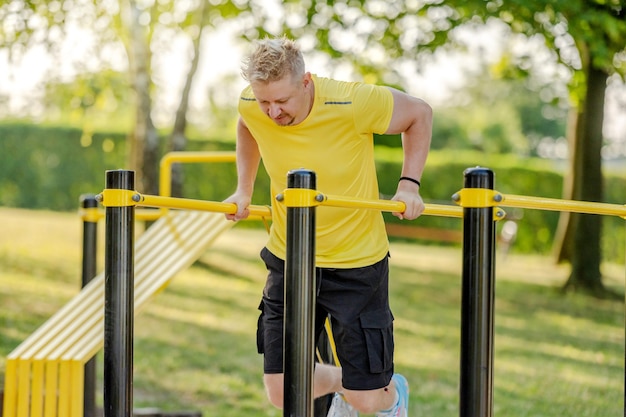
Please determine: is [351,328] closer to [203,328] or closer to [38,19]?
[203,328]

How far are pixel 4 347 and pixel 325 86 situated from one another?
546 cm

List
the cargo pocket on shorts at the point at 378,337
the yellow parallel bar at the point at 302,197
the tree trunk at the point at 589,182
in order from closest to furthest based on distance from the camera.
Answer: the yellow parallel bar at the point at 302,197 → the cargo pocket on shorts at the point at 378,337 → the tree trunk at the point at 589,182

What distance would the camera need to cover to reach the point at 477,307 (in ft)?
9.13

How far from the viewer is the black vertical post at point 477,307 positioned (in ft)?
9.10

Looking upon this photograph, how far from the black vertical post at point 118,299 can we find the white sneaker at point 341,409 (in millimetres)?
1025

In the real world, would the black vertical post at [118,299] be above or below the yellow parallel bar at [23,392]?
above

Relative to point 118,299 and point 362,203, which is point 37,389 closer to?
point 118,299

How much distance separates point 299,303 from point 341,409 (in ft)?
3.72

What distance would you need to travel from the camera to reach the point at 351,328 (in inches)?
127

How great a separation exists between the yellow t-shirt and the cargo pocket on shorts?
18cm

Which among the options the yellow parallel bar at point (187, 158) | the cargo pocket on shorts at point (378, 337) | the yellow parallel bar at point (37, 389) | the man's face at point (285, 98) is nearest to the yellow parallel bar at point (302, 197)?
the man's face at point (285, 98)

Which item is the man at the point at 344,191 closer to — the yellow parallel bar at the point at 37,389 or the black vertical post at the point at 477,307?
the black vertical post at the point at 477,307

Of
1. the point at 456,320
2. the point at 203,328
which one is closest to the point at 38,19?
the point at 203,328

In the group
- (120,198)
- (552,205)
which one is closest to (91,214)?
(120,198)
